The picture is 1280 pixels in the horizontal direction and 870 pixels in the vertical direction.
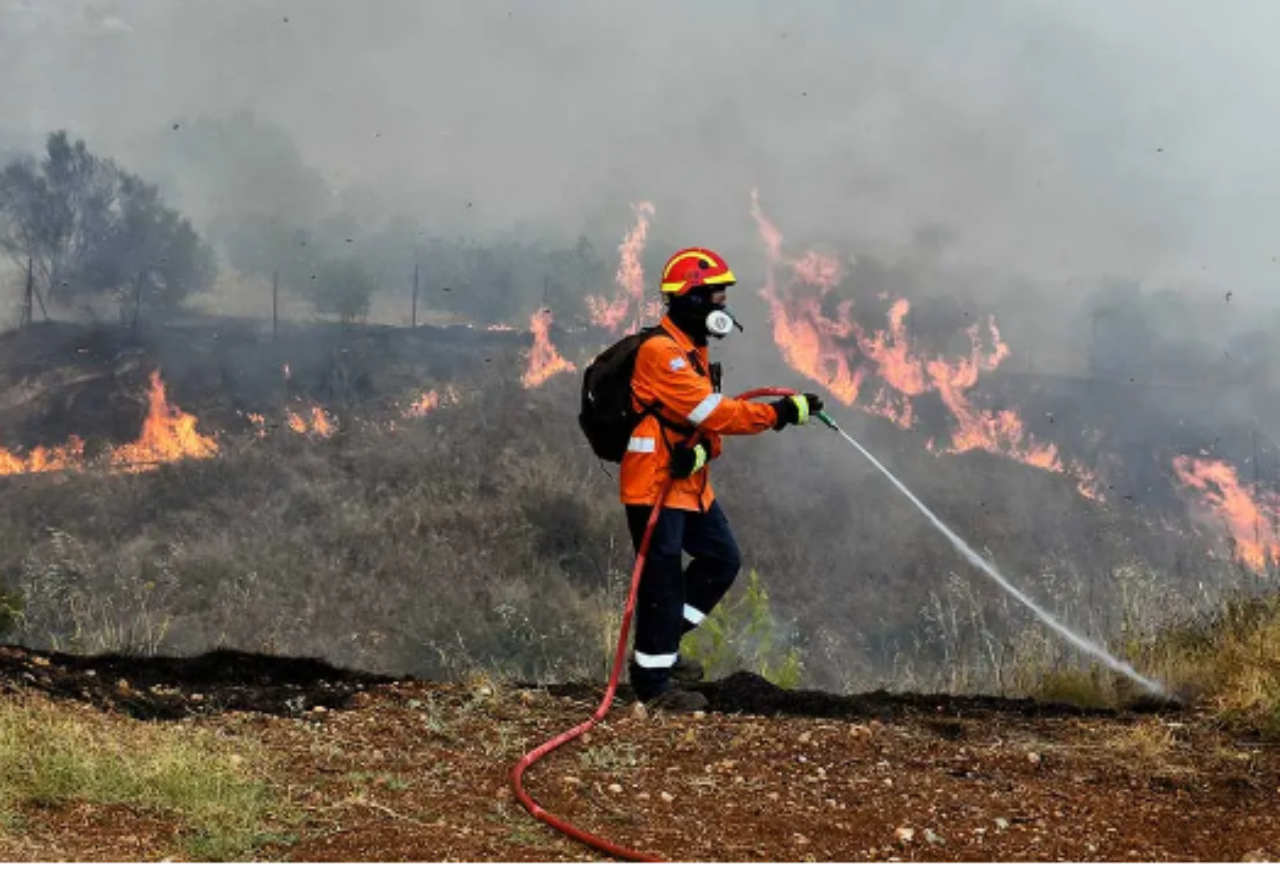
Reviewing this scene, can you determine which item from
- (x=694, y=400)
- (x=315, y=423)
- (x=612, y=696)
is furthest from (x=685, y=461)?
(x=315, y=423)

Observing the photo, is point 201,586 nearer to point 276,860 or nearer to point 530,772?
point 530,772

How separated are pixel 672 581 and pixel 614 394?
3.64 ft

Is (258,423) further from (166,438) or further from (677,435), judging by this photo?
Answer: (677,435)

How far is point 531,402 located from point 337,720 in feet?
40.0

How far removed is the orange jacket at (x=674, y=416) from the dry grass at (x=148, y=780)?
8.50 feet

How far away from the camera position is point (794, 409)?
703 cm

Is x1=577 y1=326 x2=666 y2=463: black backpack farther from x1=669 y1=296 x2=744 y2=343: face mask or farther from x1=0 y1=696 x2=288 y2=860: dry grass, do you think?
x1=0 y1=696 x2=288 y2=860: dry grass

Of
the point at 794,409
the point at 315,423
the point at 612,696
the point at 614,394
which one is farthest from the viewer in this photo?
the point at 315,423

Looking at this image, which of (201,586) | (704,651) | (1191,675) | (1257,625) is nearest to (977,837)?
(1191,675)

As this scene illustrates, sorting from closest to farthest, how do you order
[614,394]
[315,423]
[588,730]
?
[588,730], [614,394], [315,423]

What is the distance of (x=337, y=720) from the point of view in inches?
264

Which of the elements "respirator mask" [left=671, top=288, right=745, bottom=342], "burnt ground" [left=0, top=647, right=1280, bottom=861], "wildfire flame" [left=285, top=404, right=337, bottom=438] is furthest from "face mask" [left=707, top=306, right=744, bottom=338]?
"wildfire flame" [left=285, top=404, right=337, bottom=438]

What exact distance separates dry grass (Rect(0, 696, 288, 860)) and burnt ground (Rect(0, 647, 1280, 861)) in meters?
0.09

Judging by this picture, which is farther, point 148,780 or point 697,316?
point 697,316
